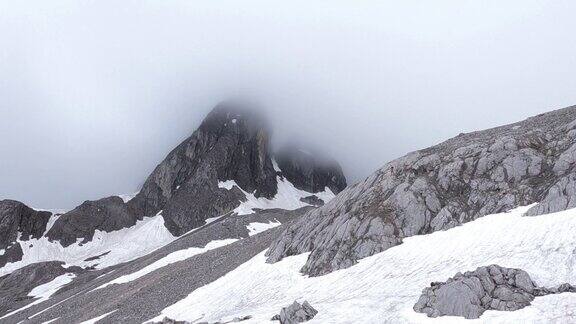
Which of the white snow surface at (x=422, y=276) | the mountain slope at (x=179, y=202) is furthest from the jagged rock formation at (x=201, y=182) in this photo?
the white snow surface at (x=422, y=276)

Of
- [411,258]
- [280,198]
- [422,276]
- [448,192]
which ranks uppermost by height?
[448,192]

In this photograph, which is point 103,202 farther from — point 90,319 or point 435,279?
point 435,279

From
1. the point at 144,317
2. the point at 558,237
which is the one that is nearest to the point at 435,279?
the point at 558,237

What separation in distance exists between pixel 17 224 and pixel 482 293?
493ft

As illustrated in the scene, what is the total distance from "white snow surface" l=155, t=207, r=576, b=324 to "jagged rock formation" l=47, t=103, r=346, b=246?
10456 centimetres

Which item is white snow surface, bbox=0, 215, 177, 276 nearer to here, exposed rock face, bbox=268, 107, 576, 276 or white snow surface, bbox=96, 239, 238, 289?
white snow surface, bbox=96, 239, 238, 289

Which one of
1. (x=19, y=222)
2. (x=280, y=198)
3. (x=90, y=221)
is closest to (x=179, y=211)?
(x=90, y=221)

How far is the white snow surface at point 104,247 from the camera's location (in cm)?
11744

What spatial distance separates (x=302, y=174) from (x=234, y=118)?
1541 inches

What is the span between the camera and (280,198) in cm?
16438

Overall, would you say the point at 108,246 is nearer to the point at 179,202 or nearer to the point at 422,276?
the point at 179,202

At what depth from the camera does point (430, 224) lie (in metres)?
32.2

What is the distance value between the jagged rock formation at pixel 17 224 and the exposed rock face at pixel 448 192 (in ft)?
397

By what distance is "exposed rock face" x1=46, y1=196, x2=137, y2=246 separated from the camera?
5330 inches
